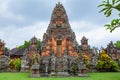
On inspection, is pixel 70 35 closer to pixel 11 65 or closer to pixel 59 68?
pixel 59 68

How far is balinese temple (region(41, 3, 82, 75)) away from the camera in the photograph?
93.1 ft

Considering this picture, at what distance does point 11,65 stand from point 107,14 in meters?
28.6

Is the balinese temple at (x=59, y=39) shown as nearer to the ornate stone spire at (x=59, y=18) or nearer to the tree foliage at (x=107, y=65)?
the ornate stone spire at (x=59, y=18)

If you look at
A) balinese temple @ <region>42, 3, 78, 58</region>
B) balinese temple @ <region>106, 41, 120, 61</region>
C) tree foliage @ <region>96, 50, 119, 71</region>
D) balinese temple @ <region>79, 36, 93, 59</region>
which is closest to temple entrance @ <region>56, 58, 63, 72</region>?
balinese temple @ <region>42, 3, 78, 58</region>

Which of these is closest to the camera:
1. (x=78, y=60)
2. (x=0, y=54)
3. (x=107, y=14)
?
(x=107, y=14)

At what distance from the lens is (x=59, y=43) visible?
30219 millimetres

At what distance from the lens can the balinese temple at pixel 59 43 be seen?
1117 inches

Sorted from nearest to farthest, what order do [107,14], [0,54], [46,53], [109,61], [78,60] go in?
[107,14] < [78,60] < [46,53] < [109,61] < [0,54]

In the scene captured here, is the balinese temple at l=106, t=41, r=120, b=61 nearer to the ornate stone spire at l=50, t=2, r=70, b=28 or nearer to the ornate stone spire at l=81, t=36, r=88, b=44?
the ornate stone spire at l=81, t=36, r=88, b=44

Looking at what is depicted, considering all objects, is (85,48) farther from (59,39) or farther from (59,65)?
(59,65)

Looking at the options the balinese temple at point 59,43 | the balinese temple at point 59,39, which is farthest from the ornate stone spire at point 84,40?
the balinese temple at point 59,39

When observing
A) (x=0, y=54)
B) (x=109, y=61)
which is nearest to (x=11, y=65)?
(x=0, y=54)

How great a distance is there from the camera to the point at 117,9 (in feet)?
27.5

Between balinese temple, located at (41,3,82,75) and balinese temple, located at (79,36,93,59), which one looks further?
balinese temple, located at (79,36,93,59)
